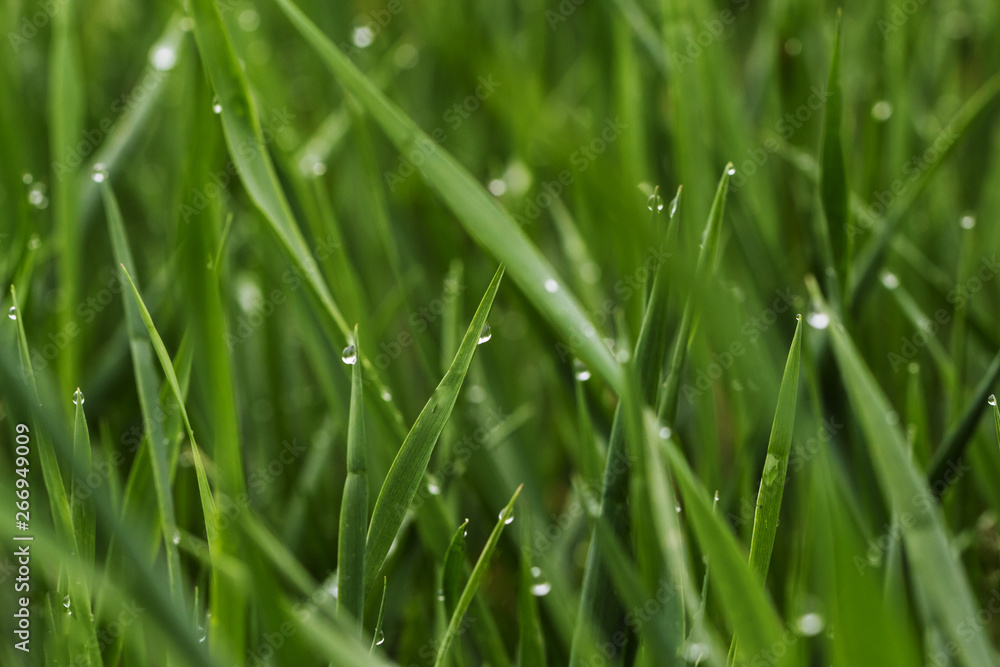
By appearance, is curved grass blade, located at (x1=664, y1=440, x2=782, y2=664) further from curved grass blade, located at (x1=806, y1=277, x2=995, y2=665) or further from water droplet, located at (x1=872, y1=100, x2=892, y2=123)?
water droplet, located at (x1=872, y1=100, x2=892, y2=123)

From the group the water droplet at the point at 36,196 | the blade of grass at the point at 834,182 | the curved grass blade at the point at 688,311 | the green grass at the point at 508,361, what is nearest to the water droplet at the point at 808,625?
the green grass at the point at 508,361

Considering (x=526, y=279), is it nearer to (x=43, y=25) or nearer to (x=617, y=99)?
(x=617, y=99)

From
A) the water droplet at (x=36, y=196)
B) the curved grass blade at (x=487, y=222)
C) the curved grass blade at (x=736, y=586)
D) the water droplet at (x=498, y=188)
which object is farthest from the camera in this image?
the water droplet at (x=498, y=188)

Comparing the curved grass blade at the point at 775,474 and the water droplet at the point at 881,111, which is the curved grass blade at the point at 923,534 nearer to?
the curved grass blade at the point at 775,474

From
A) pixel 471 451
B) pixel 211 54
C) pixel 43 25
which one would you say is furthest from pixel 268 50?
pixel 471 451

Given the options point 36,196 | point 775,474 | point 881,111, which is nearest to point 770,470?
point 775,474

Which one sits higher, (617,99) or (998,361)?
(617,99)
